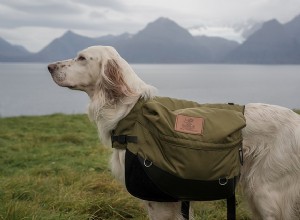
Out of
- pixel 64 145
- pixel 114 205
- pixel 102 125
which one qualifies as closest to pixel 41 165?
pixel 64 145

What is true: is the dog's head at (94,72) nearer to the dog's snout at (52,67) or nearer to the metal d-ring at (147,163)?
the dog's snout at (52,67)

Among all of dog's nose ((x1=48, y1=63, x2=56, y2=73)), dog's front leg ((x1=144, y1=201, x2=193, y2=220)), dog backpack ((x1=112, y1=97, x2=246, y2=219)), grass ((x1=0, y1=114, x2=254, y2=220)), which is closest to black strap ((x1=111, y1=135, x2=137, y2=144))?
dog backpack ((x1=112, y1=97, x2=246, y2=219))

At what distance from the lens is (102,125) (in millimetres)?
3615

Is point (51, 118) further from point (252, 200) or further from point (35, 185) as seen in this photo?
point (252, 200)

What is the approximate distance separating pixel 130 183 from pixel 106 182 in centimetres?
236

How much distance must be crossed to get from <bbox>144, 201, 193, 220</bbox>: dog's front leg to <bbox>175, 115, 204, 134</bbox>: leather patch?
70 cm

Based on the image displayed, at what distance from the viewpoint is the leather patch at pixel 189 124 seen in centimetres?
325

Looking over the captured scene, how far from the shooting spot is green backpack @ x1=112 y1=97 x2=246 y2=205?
3.21 metres

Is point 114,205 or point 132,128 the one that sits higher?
point 132,128

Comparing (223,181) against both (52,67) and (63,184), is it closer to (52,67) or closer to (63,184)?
(52,67)

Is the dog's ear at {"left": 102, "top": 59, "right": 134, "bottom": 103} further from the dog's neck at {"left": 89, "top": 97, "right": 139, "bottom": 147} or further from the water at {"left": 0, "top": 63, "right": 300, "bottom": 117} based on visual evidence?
the water at {"left": 0, "top": 63, "right": 300, "bottom": 117}

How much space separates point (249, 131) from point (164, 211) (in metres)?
1.00

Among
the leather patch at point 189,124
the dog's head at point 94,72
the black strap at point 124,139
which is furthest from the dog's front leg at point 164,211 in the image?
the dog's head at point 94,72

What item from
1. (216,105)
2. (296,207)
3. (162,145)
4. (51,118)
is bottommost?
(51,118)
